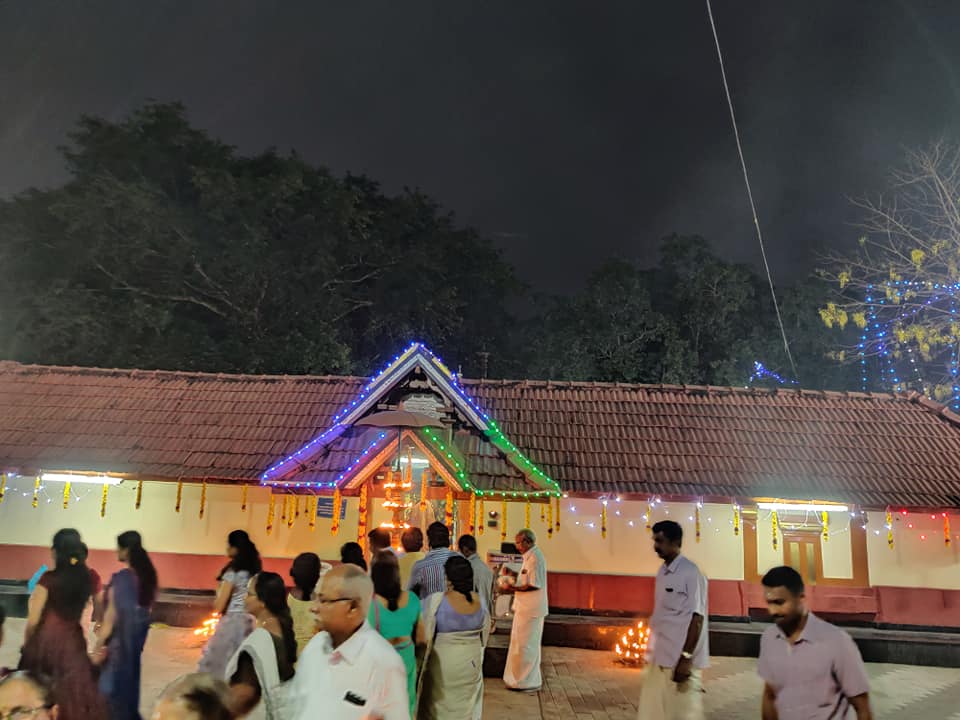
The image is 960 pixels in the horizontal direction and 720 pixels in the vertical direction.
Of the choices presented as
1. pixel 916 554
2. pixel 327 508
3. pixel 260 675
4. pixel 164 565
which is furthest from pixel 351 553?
pixel 916 554

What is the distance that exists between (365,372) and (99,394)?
12.4 metres

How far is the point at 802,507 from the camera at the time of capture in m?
13.1

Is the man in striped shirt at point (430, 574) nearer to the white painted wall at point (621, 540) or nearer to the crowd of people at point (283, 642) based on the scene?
the crowd of people at point (283, 642)

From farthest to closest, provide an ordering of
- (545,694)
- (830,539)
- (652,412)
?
(652,412)
(830,539)
(545,694)

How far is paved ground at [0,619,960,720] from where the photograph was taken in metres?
7.94

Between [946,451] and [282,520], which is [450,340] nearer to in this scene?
[282,520]

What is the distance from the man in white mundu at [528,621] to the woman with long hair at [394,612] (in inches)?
156

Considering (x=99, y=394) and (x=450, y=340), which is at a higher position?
(x=450, y=340)

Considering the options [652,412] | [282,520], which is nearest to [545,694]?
[282,520]

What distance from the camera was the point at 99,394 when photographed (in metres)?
15.5

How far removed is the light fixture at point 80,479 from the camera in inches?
530

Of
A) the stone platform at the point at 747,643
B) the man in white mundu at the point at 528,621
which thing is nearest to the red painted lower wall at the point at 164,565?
the stone platform at the point at 747,643

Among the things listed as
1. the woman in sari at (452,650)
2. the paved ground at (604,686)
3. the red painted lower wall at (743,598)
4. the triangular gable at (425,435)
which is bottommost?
the paved ground at (604,686)

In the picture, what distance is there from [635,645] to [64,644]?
823 centimetres
